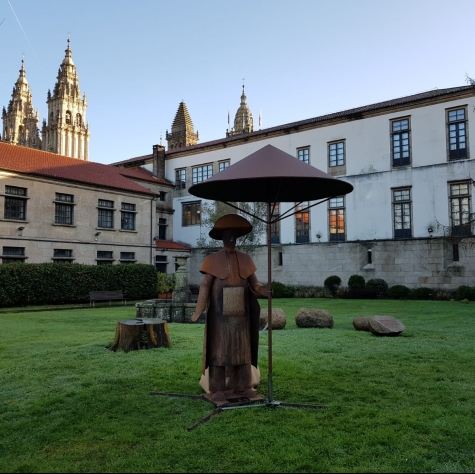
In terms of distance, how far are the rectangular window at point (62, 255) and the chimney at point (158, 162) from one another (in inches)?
608

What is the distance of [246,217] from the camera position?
3397 centimetres

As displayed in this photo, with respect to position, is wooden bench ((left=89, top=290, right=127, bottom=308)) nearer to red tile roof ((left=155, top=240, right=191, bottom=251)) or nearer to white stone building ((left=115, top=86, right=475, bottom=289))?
red tile roof ((left=155, top=240, right=191, bottom=251))

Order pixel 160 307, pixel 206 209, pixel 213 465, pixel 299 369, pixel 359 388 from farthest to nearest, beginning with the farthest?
pixel 206 209 → pixel 160 307 → pixel 299 369 → pixel 359 388 → pixel 213 465

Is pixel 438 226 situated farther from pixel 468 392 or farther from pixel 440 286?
pixel 468 392

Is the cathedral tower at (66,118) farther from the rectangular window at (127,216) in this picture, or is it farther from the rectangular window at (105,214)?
the rectangular window at (105,214)

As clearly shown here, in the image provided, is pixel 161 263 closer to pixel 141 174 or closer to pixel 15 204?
pixel 141 174

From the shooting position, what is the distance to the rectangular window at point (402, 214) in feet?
95.7

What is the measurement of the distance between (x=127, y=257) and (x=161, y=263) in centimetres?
428

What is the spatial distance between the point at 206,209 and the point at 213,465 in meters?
31.3

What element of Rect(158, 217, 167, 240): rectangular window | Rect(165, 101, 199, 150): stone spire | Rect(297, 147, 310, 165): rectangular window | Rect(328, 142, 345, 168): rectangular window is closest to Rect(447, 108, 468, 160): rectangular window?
Rect(328, 142, 345, 168): rectangular window

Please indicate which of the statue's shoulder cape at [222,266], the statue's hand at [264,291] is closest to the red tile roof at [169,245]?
the statue's shoulder cape at [222,266]

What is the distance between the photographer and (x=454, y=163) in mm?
27594

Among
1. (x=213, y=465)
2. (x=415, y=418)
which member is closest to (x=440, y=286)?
(x=415, y=418)

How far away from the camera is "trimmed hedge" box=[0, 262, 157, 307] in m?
23.0
